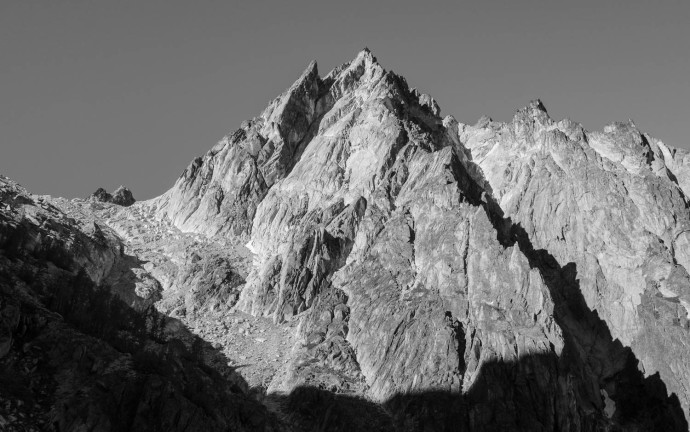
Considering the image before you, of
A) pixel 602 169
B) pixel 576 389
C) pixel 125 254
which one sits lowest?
pixel 576 389

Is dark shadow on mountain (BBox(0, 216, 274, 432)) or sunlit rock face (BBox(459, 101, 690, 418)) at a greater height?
sunlit rock face (BBox(459, 101, 690, 418))

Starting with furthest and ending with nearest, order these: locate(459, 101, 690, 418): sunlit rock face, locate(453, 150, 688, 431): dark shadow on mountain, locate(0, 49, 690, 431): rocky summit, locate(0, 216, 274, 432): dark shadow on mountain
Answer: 1. locate(459, 101, 690, 418): sunlit rock face
2. locate(453, 150, 688, 431): dark shadow on mountain
3. locate(0, 49, 690, 431): rocky summit
4. locate(0, 216, 274, 432): dark shadow on mountain

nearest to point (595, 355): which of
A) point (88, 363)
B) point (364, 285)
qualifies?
point (364, 285)

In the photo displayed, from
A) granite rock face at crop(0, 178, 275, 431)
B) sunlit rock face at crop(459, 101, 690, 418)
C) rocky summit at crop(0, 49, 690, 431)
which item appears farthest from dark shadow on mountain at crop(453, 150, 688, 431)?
granite rock face at crop(0, 178, 275, 431)

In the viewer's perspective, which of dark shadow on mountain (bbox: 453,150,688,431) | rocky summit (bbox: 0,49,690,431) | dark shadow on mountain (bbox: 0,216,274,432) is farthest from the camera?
dark shadow on mountain (bbox: 453,150,688,431)

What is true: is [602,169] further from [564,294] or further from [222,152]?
[222,152]

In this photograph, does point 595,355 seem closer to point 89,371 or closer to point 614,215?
point 614,215

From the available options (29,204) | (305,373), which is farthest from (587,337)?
(29,204)

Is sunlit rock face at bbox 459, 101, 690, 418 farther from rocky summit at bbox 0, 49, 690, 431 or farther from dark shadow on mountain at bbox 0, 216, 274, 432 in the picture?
dark shadow on mountain at bbox 0, 216, 274, 432

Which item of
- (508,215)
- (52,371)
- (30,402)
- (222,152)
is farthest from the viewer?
(222,152)
